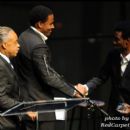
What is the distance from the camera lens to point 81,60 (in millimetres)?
13375

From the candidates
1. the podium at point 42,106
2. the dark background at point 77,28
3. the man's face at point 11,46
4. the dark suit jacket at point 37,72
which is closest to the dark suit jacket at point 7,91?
the man's face at point 11,46

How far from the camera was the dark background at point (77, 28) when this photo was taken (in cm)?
1317

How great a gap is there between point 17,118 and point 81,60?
5640 millimetres

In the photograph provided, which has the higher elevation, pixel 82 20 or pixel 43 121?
pixel 82 20

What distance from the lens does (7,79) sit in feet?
25.2

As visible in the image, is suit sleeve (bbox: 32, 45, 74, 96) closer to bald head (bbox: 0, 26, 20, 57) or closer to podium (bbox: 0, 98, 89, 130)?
bald head (bbox: 0, 26, 20, 57)

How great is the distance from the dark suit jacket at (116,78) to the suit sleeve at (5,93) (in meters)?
1.43

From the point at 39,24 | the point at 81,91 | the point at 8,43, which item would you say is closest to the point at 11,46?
the point at 8,43

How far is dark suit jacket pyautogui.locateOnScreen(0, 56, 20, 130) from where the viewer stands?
299 inches

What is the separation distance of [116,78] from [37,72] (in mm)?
1079

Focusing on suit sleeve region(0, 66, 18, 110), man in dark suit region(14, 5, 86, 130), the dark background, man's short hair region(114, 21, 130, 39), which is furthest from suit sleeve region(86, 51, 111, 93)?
the dark background

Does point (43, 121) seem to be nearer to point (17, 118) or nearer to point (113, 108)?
point (17, 118)

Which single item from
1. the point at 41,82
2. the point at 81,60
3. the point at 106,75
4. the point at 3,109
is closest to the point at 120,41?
the point at 106,75

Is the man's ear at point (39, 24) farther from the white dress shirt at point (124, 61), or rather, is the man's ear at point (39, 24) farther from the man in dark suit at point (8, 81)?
the white dress shirt at point (124, 61)
